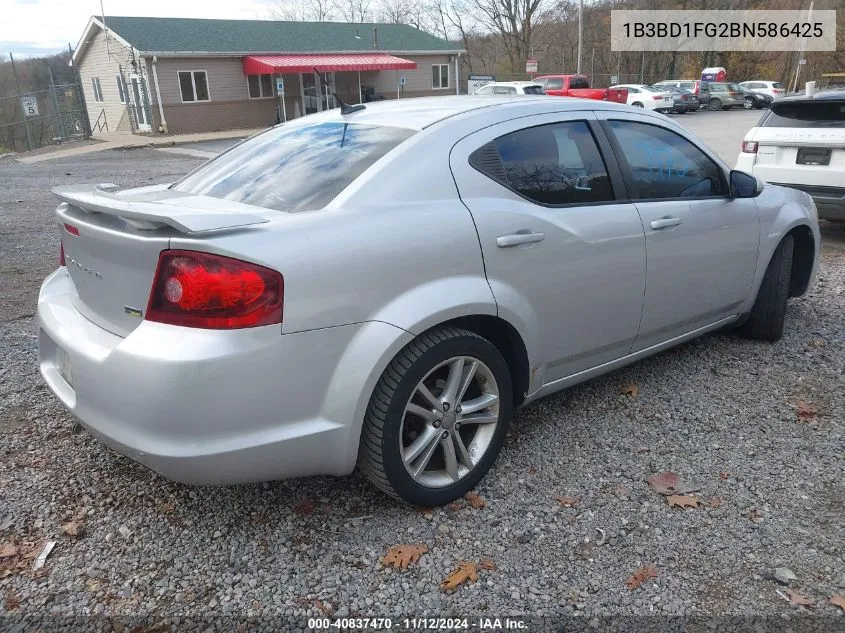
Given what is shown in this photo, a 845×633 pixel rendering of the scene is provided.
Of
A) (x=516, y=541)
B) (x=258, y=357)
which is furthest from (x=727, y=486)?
(x=258, y=357)

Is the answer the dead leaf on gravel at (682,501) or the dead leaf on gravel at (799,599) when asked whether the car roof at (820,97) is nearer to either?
the dead leaf on gravel at (682,501)

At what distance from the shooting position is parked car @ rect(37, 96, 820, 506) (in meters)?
2.22

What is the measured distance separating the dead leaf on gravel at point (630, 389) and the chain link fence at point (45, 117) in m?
25.5

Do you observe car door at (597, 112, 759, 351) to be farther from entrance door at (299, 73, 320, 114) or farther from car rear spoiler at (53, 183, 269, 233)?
entrance door at (299, 73, 320, 114)

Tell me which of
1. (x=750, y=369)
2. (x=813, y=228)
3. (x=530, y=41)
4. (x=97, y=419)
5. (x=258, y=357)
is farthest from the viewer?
(x=530, y=41)

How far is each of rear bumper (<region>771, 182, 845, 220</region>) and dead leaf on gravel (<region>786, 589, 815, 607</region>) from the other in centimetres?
542

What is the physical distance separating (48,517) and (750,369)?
3885 millimetres

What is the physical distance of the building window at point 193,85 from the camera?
2781 cm

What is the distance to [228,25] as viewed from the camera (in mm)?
32625

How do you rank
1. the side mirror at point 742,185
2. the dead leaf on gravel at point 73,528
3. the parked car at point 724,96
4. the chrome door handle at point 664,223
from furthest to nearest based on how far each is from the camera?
the parked car at point 724,96
the side mirror at point 742,185
the chrome door handle at point 664,223
the dead leaf on gravel at point 73,528

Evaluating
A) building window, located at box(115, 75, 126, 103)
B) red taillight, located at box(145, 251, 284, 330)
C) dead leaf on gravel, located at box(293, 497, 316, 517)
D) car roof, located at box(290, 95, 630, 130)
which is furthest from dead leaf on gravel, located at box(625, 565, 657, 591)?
building window, located at box(115, 75, 126, 103)

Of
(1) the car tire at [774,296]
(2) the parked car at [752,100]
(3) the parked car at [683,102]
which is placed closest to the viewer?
(1) the car tire at [774,296]

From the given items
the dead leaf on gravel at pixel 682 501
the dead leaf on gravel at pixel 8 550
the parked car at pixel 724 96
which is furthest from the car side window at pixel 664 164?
the parked car at pixel 724 96

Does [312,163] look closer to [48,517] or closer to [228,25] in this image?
[48,517]
